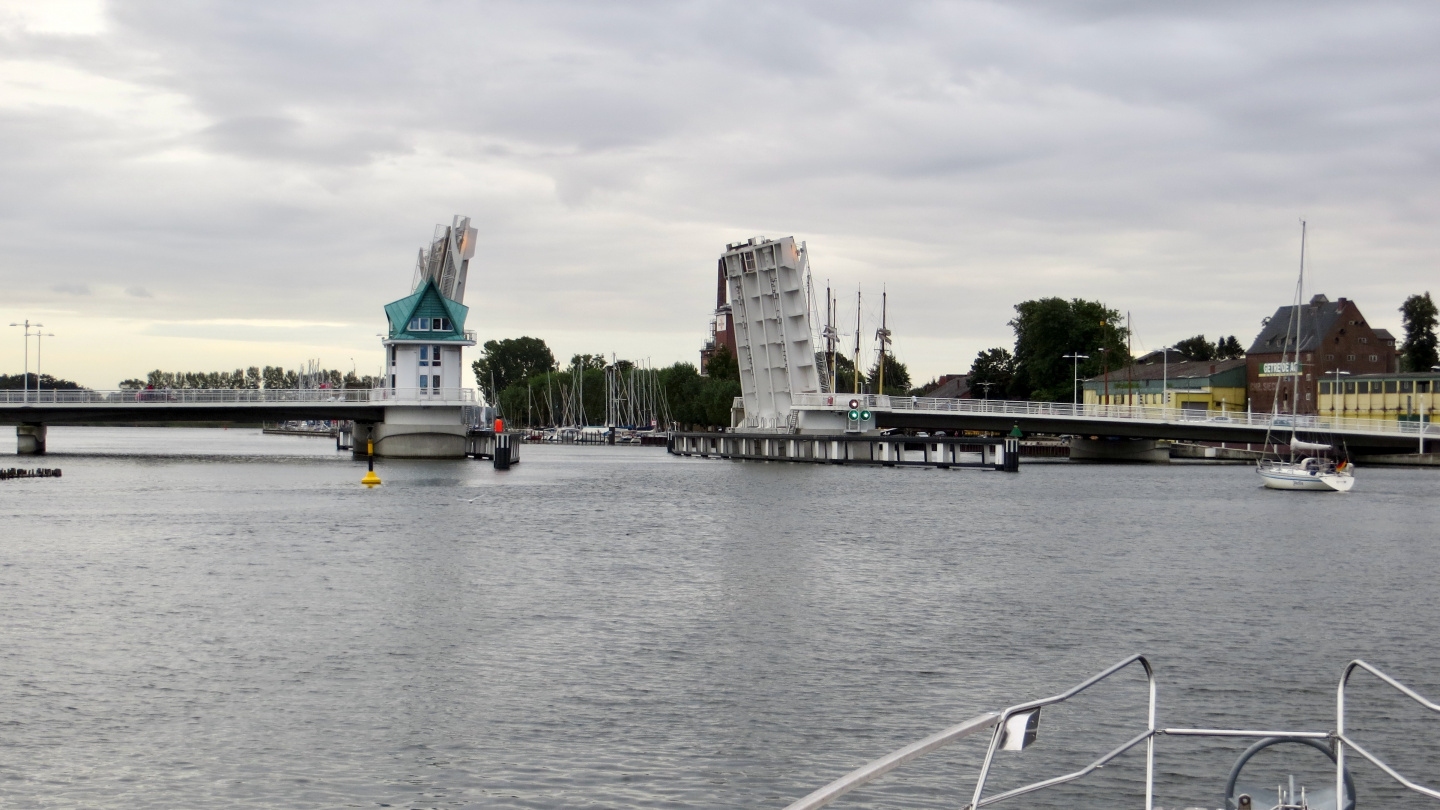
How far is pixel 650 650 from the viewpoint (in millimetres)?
17188

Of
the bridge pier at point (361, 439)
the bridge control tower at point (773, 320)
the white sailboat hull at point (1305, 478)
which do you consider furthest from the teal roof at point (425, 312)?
the white sailboat hull at point (1305, 478)

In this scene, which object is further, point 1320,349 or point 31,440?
point 1320,349

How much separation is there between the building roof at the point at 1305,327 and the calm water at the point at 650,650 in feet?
232

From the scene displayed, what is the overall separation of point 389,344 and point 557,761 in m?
68.6

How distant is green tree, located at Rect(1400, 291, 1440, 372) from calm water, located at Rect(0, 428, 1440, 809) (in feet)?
260

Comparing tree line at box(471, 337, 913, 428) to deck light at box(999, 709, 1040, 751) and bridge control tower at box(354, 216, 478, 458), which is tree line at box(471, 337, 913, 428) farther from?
deck light at box(999, 709, 1040, 751)

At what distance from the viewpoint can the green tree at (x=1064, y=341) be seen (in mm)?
109688

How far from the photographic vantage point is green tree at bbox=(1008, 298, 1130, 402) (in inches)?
4318

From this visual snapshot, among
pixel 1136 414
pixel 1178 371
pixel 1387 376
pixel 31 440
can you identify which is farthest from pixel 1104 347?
pixel 31 440

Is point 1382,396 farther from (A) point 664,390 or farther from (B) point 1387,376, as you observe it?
(A) point 664,390

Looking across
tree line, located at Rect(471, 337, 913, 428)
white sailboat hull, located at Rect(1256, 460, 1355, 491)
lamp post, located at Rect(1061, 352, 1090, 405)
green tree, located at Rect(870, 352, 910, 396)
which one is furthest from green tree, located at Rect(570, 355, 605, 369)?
white sailboat hull, located at Rect(1256, 460, 1355, 491)

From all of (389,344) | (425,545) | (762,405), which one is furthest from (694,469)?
(425,545)

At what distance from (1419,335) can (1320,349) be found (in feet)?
43.9

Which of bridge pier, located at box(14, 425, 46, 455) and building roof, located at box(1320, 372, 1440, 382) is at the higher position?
building roof, located at box(1320, 372, 1440, 382)
